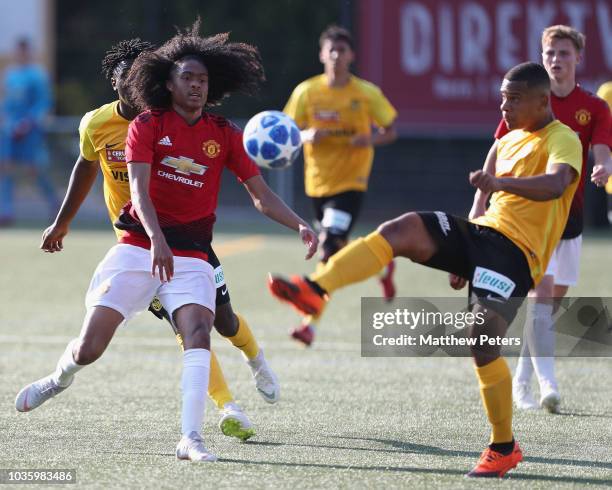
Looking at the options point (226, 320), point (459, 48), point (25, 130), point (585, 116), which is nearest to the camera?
point (226, 320)

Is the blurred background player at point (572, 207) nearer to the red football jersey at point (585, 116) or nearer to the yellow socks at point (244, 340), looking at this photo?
the red football jersey at point (585, 116)

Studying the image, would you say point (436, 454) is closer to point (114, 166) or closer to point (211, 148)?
point (211, 148)

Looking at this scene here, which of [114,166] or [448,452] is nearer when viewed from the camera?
[448,452]

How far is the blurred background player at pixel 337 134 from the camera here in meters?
10.7

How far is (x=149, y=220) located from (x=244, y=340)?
1.37 m

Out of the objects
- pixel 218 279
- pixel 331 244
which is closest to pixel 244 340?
pixel 218 279

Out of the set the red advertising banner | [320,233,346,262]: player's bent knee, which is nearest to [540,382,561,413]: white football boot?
[320,233,346,262]: player's bent knee

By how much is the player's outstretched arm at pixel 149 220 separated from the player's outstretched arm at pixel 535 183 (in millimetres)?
1330

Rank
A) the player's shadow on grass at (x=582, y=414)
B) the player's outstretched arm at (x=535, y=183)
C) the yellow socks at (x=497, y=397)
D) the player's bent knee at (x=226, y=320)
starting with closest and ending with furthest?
the player's outstretched arm at (x=535, y=183) < the yellow socks at (x=497, y=397) < the player's bent knee at (x=226, y=320) < the player's shadow on grass at (x=582, y=414)

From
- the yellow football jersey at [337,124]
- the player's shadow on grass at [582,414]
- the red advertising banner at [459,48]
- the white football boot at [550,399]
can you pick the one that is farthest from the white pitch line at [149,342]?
the red advertising banner at [459,48]

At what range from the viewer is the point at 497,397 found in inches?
208

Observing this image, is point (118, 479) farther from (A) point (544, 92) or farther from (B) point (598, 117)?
(B) point (598, 117)

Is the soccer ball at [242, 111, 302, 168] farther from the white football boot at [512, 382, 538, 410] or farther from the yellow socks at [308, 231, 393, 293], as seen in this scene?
the yellow socks at [308, 231, 393, 293]

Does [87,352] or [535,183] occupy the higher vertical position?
[535,183]
